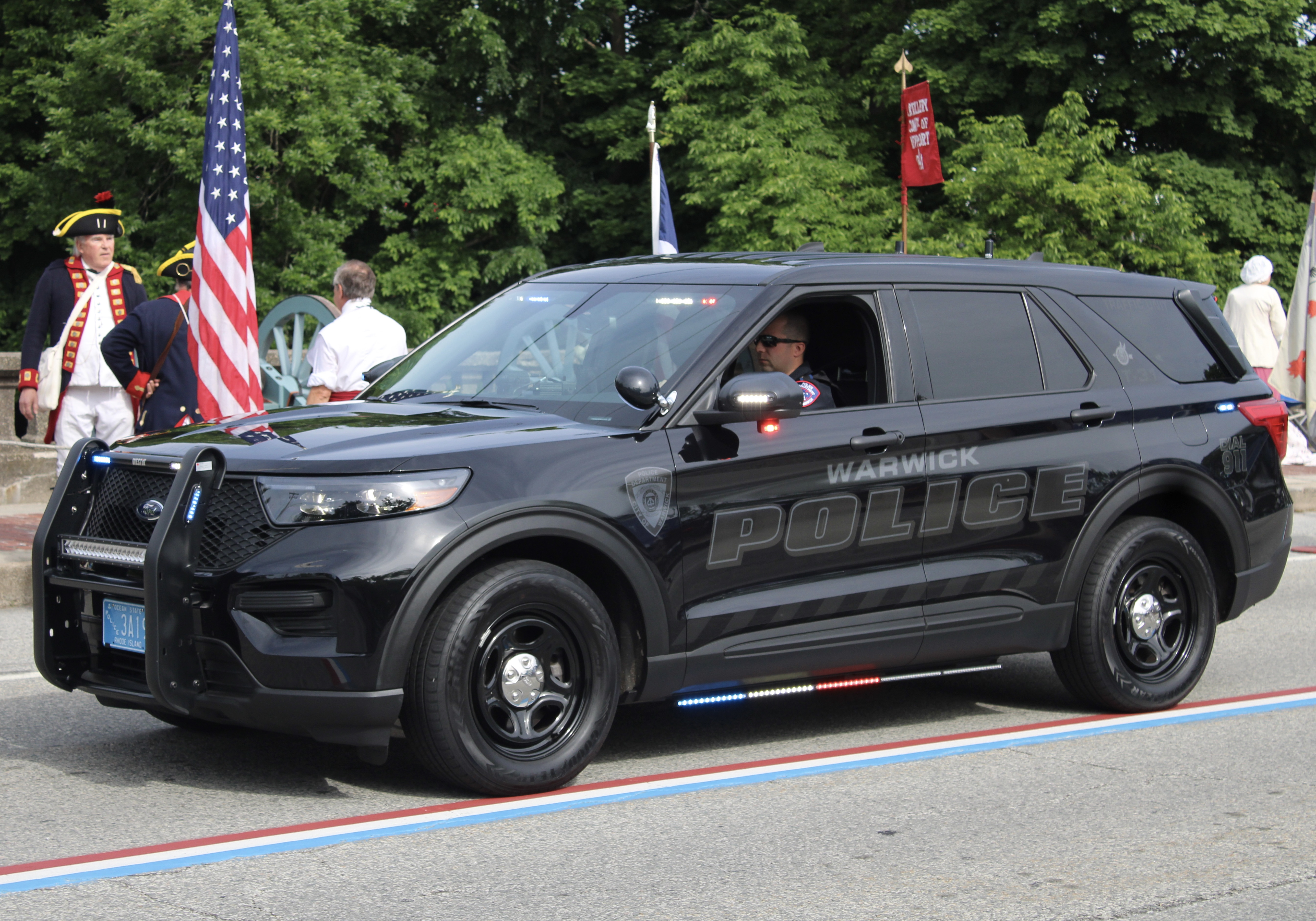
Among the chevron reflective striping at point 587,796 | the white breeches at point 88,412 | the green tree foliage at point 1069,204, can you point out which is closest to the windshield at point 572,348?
the chevron reflective striping at point 587,796

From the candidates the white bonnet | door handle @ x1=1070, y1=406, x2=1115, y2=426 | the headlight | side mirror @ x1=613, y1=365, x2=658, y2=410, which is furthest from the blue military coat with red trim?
the white bonnet

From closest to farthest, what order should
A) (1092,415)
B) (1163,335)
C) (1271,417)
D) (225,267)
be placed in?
(1092,415), (1163,335), (1271,417), (225,267)

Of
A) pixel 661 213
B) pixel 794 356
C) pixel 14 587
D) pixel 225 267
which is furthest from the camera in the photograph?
pixel 661 213

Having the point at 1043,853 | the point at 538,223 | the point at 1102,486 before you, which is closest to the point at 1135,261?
the point at 538,223

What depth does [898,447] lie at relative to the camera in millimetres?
6145

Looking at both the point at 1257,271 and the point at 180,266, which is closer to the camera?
the point at 180,266

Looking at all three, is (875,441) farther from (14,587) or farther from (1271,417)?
(14,587)

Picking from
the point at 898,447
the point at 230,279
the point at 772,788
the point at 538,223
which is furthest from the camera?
the point at 538,223

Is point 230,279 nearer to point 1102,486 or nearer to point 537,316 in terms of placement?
point 537,316

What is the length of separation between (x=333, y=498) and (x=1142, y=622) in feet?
12.1

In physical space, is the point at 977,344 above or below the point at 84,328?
below

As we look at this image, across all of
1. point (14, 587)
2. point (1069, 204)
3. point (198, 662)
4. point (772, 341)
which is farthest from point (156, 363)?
point (1069, 204)

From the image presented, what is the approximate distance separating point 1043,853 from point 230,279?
7.89m

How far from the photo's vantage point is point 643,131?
38.1 metres
